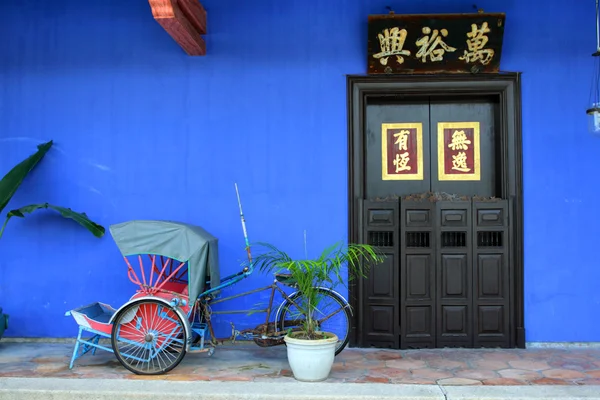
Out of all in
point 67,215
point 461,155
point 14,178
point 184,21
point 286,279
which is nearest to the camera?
point 286,279

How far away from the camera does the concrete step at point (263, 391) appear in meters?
5.05

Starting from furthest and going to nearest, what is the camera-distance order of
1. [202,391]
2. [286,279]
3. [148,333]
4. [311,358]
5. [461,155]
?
[461,155] < [286,279] < [148,333] < [311,358] < [202,391]

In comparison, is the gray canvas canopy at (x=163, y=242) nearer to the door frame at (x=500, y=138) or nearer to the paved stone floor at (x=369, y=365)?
the paved stone floor at (x=369, y=365)

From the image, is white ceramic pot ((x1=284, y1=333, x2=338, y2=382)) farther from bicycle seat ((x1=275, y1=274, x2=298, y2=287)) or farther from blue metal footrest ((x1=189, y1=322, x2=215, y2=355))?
blue metal footrest ((x1=189, y1=322, x2=215, y2=355))

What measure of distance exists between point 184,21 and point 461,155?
366 cm

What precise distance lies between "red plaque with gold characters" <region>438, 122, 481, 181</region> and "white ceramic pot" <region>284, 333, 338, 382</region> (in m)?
2.88

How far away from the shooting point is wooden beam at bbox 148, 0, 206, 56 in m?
5.98

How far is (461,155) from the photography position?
7.30m

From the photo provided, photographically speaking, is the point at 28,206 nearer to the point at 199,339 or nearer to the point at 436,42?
the point at 199,339

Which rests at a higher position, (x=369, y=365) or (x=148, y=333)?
(x=148, y=333)

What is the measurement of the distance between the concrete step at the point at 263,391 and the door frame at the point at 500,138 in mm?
1670

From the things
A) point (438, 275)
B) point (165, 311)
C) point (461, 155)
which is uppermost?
point (461, 155)

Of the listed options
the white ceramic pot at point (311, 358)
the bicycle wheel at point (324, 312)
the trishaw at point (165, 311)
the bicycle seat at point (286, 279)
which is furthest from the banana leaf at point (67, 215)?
the white ceramic pot at point (311, 358)

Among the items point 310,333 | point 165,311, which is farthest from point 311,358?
point 165,311
